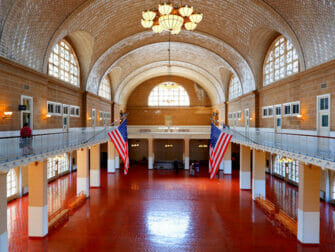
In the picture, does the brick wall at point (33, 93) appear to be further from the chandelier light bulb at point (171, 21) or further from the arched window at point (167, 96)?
the arched window at point (167, 96)

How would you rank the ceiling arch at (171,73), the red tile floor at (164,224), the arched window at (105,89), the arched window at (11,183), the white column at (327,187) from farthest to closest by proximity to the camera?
1. the ceiling arch at (171,73)
2. the arched window at (105,89)
3. the arched window at (11,183)
4. the white column at (327,187)
5. the red tile floor at (164,224)

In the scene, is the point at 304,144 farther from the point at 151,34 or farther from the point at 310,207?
the point at 151,34

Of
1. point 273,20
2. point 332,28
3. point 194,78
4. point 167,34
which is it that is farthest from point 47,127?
point 194,78

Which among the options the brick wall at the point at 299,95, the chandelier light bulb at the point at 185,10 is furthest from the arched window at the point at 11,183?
the brick wall at the point at 299,95

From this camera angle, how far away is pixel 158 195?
1783cm

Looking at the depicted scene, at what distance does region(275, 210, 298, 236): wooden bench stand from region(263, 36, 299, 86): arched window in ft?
31.5

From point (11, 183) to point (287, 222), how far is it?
15.2 metres

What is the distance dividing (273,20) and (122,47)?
43.4 ft

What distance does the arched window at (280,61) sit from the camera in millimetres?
17319

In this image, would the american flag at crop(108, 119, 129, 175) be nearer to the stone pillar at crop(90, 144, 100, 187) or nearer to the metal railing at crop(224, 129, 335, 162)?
the stone pillar at crop(90, 144, 100, 187)

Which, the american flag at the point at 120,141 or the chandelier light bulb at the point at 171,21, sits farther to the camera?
the american flag at the point at 120,141

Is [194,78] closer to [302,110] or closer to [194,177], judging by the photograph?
[194,177]

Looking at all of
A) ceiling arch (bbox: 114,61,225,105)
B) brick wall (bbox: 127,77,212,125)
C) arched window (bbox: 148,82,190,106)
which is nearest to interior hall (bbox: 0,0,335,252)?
ceiling arch (bbox: 114,61,225,105)

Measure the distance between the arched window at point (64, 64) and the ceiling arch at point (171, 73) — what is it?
1004cm
